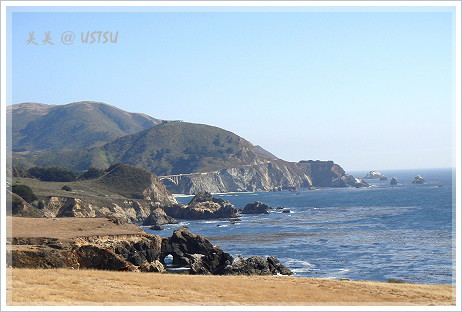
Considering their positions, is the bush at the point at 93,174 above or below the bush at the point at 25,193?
above

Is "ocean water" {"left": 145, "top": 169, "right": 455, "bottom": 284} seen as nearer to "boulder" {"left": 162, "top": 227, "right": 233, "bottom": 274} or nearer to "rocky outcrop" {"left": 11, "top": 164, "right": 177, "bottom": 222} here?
"boulder" {"left": 162, "top": 227, "right": 233, "bottom": 274}

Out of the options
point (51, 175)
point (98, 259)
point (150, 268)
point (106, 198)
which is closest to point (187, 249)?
point (150, 268)

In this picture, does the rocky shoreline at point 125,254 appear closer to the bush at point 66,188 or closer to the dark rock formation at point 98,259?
the dark rock formation at point 98,259

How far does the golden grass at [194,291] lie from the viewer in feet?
65.6

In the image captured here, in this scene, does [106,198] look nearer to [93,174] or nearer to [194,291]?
[93,174]

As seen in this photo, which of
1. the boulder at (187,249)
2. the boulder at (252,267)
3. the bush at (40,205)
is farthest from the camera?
the bush at (40,205)

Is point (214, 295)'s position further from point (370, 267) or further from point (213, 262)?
point (370, 267)

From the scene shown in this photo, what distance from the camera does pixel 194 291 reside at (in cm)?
2314

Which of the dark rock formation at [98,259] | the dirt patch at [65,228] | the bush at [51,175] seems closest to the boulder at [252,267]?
the dark rock formation at [98,259]

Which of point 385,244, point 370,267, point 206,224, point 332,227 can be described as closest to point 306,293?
point 370,267

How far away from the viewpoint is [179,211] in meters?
122

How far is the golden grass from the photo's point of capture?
20.0 meters

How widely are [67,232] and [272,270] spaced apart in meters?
19.1

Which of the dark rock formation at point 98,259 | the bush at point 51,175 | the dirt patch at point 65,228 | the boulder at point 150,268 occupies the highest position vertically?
the bush at point 51,175
